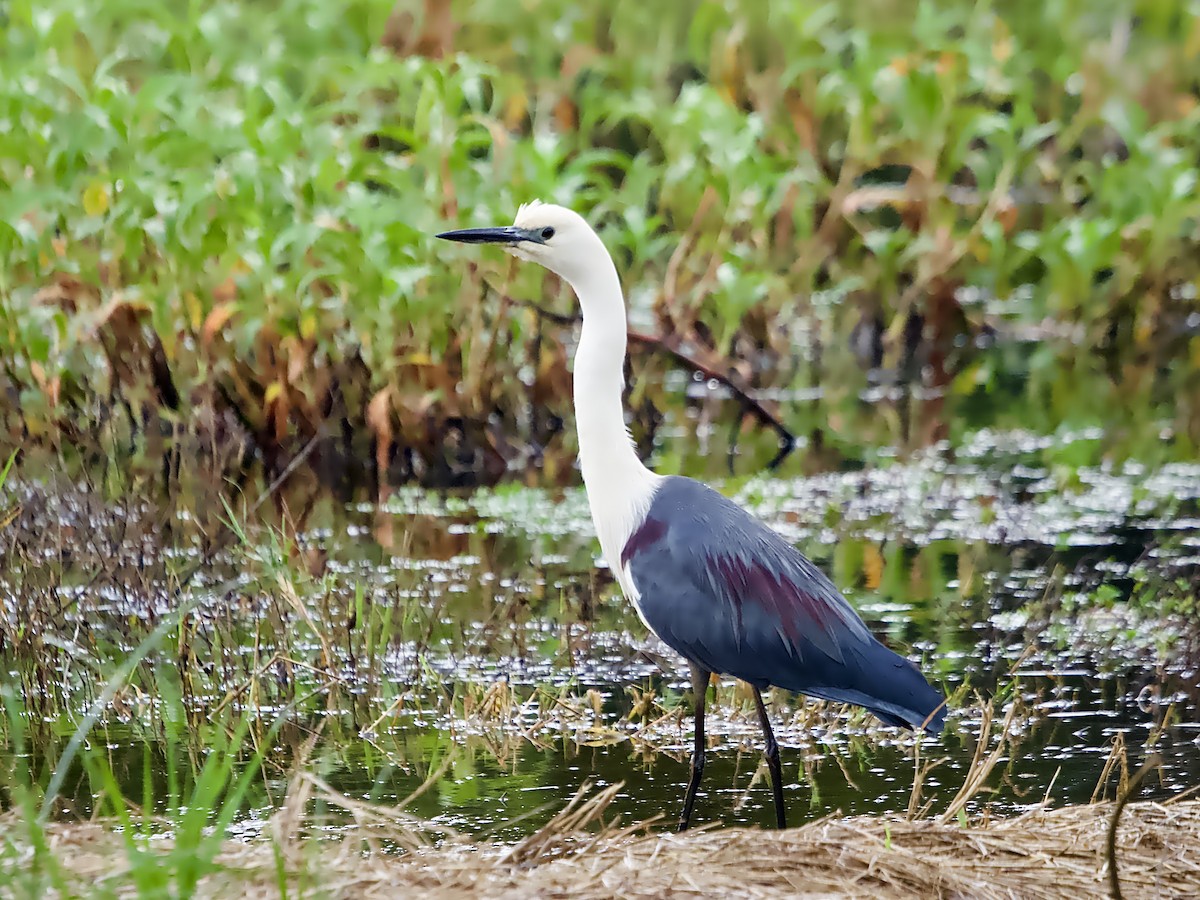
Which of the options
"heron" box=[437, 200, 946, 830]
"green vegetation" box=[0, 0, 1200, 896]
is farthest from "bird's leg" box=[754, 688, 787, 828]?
"green vegetation" box=[0, 0, 1200, 896]

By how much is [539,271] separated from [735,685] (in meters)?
3.11

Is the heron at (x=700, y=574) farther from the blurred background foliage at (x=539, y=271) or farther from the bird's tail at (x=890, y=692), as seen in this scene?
the blurred background foliage at (x=539, y=271)

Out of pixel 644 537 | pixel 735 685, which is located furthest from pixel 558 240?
pixel 735 685

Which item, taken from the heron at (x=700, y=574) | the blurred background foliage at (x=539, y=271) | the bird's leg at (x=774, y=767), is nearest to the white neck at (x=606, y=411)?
the heron at (x=700, y=574)

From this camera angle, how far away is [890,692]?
14.5 ft

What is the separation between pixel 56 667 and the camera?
5531mm

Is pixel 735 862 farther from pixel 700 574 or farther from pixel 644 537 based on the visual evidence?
pixel 644 537

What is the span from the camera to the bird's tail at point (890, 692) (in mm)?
4402

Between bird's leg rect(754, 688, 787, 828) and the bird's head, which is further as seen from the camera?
the bird's head

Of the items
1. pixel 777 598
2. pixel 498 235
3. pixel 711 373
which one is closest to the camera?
pixel 777 598

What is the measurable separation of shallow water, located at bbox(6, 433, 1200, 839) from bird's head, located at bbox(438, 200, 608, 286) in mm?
1137

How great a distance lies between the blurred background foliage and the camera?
25.5 ft

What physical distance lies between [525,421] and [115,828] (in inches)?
191

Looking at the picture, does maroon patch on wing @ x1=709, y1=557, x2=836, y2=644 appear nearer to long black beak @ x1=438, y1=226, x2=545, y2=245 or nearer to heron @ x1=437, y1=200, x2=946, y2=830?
heron @ x1=437, y1=200, x2=946, y2=830
